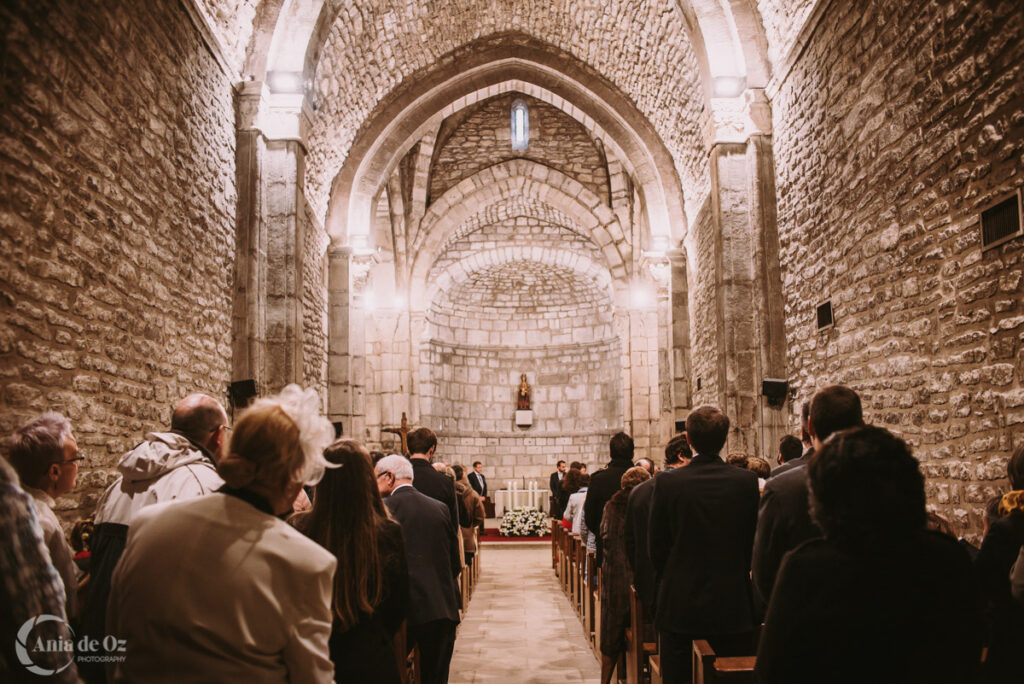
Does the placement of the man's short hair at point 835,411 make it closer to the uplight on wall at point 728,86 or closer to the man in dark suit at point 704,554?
the man in dark suit at point 704,554

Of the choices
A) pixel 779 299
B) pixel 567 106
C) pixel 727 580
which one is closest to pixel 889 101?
pixel 779 299

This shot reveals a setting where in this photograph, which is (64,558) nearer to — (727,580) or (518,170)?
(727,580)

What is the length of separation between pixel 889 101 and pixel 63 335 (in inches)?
223

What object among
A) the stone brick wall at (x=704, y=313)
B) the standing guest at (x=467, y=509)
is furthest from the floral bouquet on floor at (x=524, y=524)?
the standing guest at (x=467, y=509)

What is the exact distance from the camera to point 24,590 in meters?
1.49

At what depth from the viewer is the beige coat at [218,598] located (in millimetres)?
1559

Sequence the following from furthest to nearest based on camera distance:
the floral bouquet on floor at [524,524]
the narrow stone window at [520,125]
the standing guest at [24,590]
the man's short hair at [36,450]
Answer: the narrow stone window at [520,125] → the floral bouquet on floor at [524,524] → the man's short hair at [36,450] → the standing guest at [24,590]

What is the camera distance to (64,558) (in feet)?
Result: 8.17

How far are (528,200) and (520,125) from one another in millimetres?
1925

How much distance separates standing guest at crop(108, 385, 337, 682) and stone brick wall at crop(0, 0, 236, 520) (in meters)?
2.97

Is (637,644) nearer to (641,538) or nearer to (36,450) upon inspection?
(641,538)

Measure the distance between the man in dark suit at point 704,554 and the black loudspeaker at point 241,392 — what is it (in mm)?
5642

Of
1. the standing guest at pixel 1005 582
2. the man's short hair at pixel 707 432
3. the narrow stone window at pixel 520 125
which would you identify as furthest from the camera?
the narrow stone window at pixel 520 125

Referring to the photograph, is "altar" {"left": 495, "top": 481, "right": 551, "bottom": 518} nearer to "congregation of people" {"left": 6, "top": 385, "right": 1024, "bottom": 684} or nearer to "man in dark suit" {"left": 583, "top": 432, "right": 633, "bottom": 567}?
"man in dark suit" {"left": 583, "top": 432, "right": 633, "bottom": 567}
